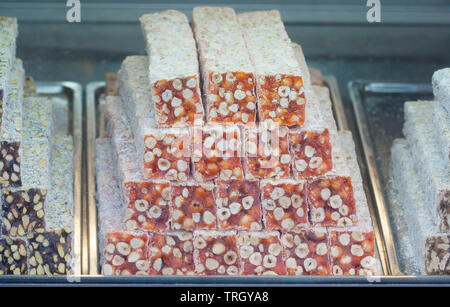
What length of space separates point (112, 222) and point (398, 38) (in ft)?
5.15

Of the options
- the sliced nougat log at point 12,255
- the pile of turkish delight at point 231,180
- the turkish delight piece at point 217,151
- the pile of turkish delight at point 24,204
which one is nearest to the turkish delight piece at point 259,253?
the pile of turkish delight at point 231,180

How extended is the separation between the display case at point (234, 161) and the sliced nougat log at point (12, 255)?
0.02 metres

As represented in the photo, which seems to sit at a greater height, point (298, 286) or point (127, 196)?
point (127, 196)

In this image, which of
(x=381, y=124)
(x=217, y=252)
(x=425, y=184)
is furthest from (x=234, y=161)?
(x=381, y=124)

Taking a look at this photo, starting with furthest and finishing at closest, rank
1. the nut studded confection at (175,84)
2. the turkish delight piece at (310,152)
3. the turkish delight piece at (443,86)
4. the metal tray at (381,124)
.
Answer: the metal tray at (381,124) < the turkish delight piece at (443,86) < the turkish delight piece at (310,152) < the nut studded confection at (175,84)

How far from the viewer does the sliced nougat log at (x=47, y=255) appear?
3008 mm

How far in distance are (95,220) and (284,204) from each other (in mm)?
802

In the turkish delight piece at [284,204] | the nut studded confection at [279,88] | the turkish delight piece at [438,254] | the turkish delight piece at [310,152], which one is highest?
the nut studded confection at [279,88]

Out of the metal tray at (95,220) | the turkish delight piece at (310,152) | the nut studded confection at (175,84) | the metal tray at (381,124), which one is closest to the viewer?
the metal tray at (95,220)

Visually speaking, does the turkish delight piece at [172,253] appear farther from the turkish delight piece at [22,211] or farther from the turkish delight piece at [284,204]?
the turkish delight piece at [22,211]

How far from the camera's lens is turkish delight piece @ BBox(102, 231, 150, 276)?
299 cm

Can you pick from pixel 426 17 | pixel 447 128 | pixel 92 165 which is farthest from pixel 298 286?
pixel 426 17

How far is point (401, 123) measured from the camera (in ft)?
12.8
